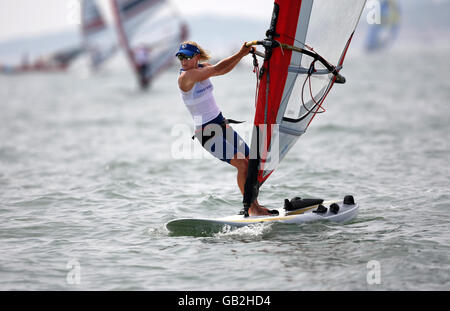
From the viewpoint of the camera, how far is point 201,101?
21.4 ft

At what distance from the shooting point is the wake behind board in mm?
6773

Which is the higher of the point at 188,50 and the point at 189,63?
the point at 188,50

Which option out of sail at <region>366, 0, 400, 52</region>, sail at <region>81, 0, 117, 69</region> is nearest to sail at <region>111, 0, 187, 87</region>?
sail at <region>81, 0, 117, 69</region>

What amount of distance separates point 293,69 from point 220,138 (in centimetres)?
112

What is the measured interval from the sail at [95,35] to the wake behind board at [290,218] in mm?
43349

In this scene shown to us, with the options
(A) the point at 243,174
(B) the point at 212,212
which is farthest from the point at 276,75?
(B) the point at 212,212

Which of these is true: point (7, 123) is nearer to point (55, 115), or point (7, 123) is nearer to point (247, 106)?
point (55, 115)

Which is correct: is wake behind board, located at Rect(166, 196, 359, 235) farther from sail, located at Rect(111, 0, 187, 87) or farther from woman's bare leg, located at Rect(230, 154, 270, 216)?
sail, located at Rect(111, 0, 187, 87)

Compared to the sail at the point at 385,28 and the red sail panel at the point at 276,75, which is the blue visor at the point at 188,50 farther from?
the sail at the point at 385,28

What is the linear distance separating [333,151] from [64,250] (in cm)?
750

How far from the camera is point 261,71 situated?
21.7 feet

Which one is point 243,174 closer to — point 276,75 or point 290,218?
point 290,218

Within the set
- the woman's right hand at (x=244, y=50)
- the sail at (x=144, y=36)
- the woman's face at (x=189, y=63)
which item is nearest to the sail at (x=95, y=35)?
the sail at (x=144, y=36)
